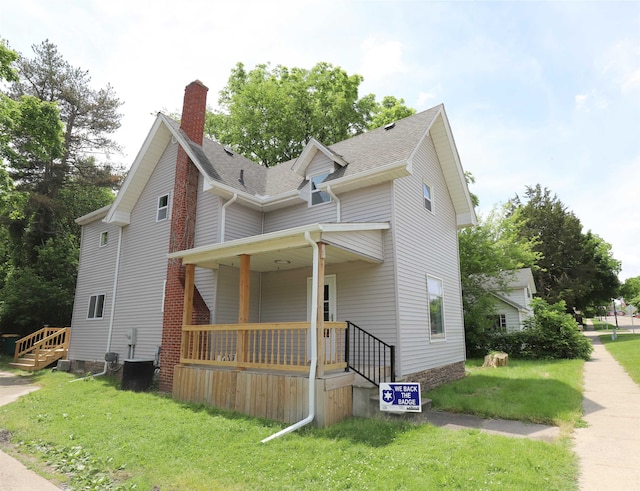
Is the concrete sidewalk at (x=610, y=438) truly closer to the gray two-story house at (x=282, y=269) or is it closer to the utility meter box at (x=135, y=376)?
the gray two-story house at (x=282, y=269)

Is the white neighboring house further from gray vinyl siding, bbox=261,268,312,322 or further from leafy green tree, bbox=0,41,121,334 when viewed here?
leafy green tree, bbox=0,41,121,334

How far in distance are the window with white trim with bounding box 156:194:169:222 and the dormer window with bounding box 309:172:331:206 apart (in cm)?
509

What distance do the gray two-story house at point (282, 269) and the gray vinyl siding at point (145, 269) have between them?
60 millimetres

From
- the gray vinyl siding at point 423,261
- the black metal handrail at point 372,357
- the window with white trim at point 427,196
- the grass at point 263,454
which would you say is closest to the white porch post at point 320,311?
the black metal handrail at point 372,357

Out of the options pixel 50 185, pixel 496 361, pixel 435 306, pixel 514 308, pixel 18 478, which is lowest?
pixel 18 478

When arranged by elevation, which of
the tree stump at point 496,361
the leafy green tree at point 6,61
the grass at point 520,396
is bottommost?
the grass at point 520,396

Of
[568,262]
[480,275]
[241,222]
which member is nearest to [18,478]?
[241,222]

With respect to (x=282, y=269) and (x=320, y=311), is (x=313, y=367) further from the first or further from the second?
(x=282, y=269)

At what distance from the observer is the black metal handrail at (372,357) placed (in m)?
8.36

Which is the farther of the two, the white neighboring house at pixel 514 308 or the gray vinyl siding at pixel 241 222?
the white neighboring house at pixel 514 308

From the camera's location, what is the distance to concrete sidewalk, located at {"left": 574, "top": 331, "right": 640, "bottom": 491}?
15.3ft

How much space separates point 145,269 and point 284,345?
7.35 metres

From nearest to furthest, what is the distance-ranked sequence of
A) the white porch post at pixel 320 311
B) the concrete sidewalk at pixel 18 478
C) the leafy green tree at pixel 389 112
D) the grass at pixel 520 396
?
the concrete sidewalk at pixel 18 478, the white porch post at pixel 320 311, the grass at pixel 520 396, the leafy green tree at pixel 389 112

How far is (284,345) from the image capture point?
8023 mm
